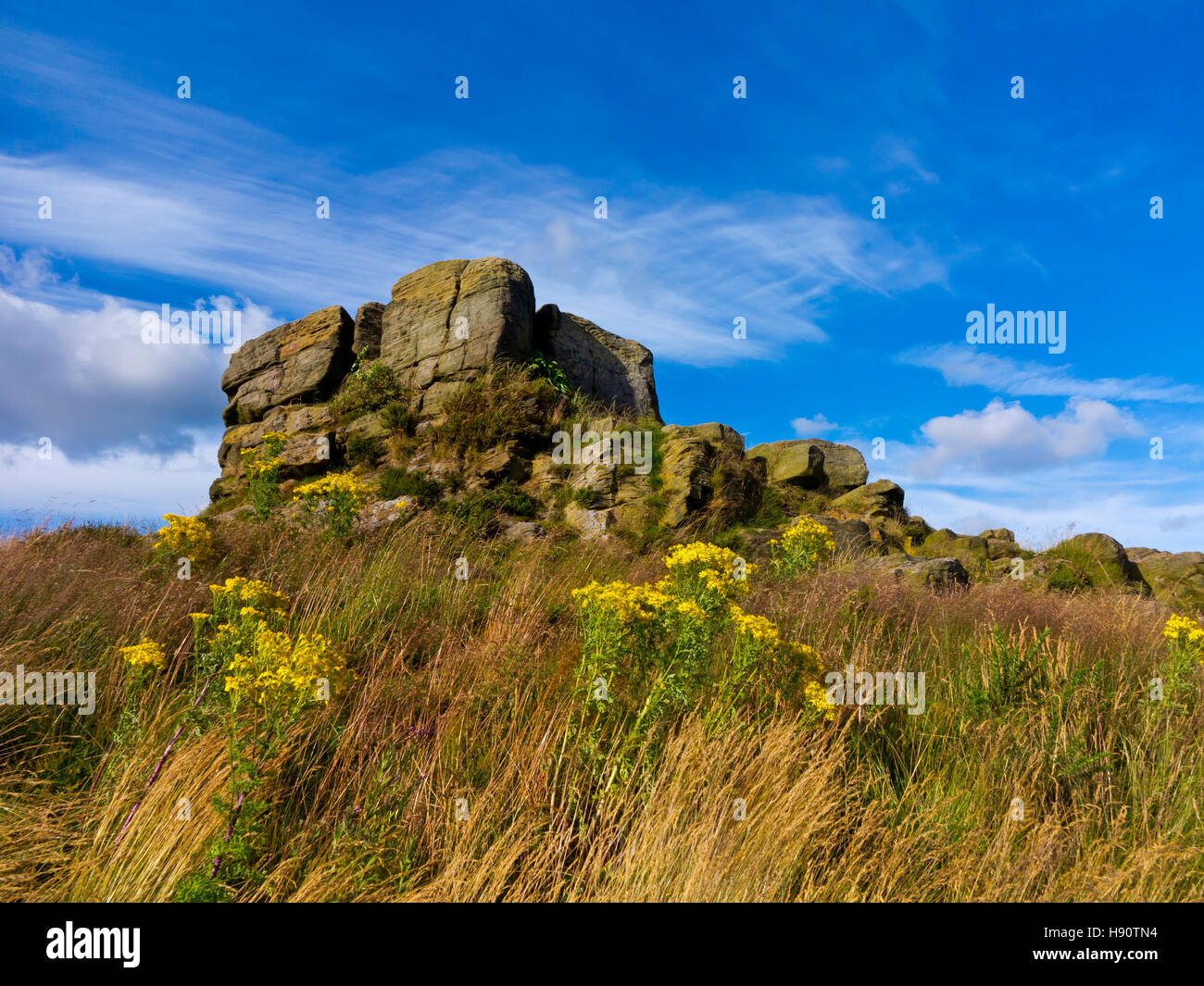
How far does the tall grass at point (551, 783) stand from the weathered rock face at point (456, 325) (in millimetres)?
10841

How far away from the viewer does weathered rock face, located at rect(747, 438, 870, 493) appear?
1706 cm

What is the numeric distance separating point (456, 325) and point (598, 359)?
474 centimetres

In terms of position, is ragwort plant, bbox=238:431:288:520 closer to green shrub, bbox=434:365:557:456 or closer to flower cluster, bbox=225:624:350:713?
green shrub, bbox=434:365:557:456

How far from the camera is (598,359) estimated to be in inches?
782

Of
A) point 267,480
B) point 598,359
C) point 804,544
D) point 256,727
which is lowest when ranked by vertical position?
point 256,727

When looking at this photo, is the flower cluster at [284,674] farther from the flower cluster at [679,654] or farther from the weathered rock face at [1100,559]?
the weathered rock face at [1100,559]

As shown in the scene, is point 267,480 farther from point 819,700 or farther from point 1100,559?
point 1100,559

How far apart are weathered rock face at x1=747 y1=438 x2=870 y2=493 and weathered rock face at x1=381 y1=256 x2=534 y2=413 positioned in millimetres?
6632

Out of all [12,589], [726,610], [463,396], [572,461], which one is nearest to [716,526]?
[572,461]

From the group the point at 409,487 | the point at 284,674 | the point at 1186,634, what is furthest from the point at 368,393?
the point at 1186,634

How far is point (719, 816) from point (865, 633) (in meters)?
3.41

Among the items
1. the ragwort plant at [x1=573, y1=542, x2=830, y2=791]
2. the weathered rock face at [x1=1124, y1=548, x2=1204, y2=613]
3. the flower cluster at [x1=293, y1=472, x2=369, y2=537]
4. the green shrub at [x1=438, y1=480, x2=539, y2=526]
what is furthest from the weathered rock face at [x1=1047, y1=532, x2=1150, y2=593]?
the flower cluster at [x1=293, y1=472, x2=369, y2=537]

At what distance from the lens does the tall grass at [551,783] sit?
3.02m
